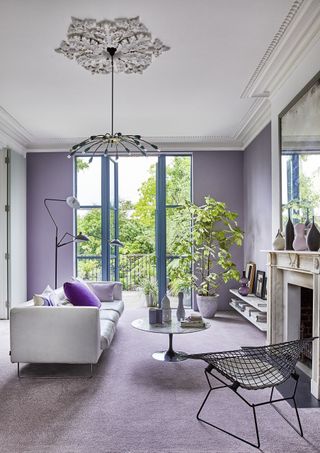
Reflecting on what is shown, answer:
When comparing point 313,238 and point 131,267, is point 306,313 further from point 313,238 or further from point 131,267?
point 131,267

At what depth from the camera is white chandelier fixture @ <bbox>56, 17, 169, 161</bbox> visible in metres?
3.09

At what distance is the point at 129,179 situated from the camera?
23.0ft

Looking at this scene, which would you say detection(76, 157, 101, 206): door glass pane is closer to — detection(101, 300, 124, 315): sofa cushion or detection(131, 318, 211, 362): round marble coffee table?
detection(101, 300, 124, 315): sofa cushion

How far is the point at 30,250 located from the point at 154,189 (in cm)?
241

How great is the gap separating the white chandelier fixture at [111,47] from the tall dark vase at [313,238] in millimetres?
1504

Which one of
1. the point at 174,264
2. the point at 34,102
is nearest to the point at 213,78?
the point at 34,102

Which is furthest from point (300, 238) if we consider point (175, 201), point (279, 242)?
point (175, 201)

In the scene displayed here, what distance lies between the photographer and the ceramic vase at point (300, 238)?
3.37m

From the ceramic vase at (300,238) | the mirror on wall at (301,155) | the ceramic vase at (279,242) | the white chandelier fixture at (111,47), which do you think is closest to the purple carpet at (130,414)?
the ceramic vase at (300,238)

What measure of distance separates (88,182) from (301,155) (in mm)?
4262

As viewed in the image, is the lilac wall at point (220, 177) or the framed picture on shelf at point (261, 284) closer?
the framed picture on shelf at point (261, 284)

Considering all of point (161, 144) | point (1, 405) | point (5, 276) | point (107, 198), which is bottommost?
point (1, 405)

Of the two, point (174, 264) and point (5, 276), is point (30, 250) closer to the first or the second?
point (5, 276)

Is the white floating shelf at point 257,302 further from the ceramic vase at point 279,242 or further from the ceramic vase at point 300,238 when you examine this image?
the ceramic vase at point 300,238
